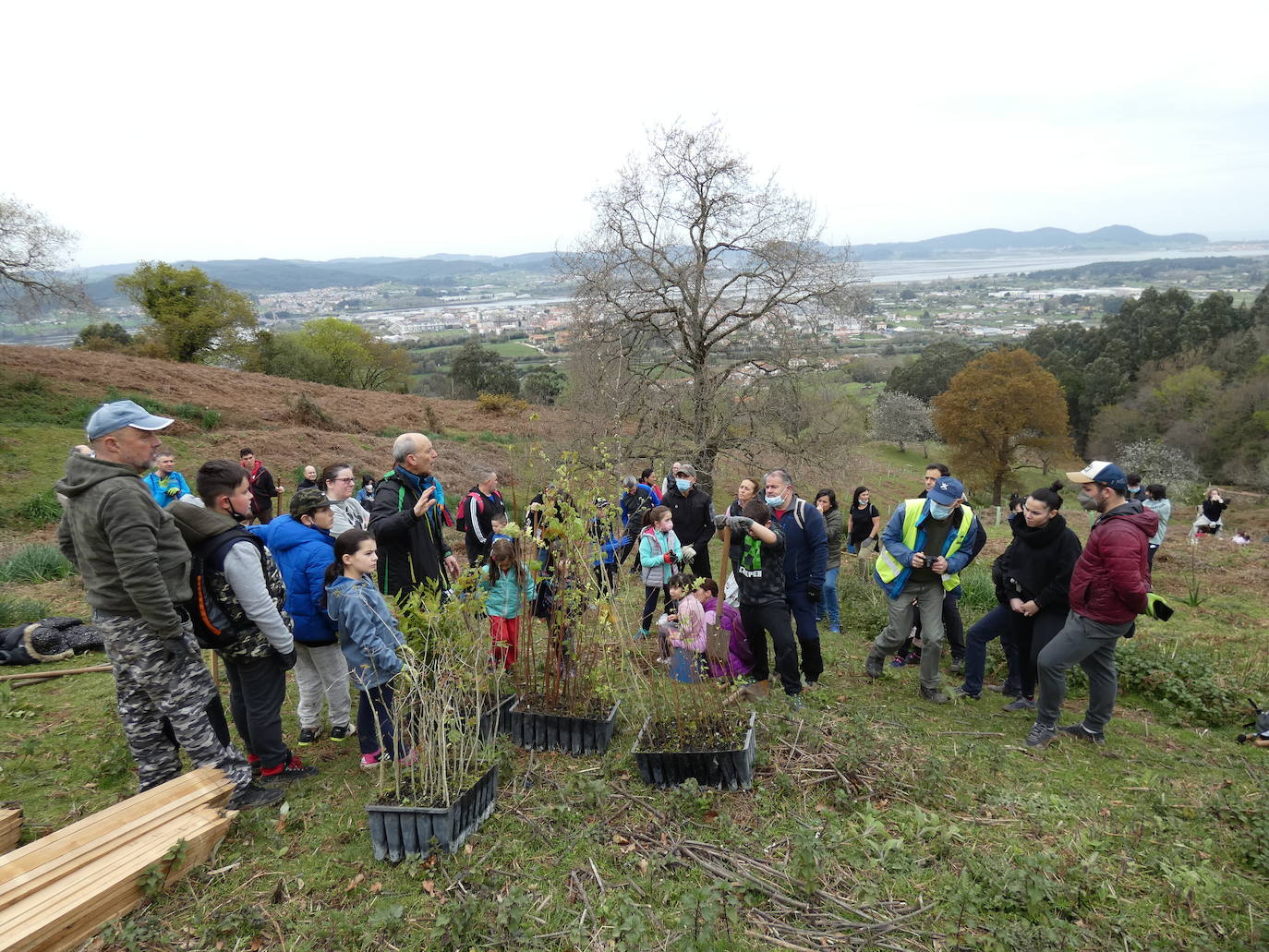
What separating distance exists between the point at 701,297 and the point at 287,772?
664 inches

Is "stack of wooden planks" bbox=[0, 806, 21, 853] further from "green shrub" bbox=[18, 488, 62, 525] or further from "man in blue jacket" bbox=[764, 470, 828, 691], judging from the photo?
"green shrub" bbox=[18, 488, 62, 525]

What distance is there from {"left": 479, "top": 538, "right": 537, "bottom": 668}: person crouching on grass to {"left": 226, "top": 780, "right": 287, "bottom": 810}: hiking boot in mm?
1620

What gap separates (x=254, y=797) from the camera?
3.90 metres

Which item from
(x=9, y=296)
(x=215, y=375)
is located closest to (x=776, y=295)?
(x=215, y=375)

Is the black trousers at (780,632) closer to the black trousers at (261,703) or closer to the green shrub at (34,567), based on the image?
the black trousers at (261,703)

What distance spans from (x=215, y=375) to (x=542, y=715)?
23.8 m

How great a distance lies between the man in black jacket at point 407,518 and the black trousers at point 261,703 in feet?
3.36

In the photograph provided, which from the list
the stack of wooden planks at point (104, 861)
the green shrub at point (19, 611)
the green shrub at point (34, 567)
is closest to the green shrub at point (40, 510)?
the green shrub at point (34, 567)

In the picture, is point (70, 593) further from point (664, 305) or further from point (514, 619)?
point (664, 305)

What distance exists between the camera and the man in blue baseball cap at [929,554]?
540cm

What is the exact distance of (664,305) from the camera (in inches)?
742

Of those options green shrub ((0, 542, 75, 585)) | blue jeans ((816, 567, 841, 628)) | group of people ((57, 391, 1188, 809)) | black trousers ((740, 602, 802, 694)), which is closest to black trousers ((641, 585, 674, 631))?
group of people ((57, 391, 1188, 809))

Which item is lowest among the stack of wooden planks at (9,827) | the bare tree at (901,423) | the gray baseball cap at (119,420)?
the bare tree at (901,423)

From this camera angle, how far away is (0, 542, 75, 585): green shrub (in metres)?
8.59
